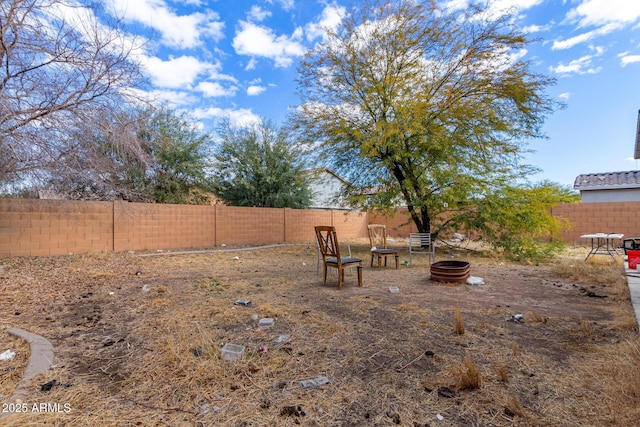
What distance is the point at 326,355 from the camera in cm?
244

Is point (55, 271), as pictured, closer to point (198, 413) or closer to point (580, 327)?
point (198, 413)

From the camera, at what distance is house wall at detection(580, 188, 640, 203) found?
14070mm

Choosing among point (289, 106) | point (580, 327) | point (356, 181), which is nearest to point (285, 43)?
point (289, 106)

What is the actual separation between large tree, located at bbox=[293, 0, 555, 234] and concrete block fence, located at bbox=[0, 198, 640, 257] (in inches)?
79.0

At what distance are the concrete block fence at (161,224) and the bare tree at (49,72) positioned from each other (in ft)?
8.77

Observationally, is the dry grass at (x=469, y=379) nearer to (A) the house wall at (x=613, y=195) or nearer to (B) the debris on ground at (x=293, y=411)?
(B) the debris on ground at (x=293, y=411)

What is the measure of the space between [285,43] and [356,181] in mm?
4740

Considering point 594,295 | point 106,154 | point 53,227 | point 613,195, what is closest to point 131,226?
point 53,227

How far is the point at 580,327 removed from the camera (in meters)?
2.95

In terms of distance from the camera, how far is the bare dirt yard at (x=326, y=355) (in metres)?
1.72

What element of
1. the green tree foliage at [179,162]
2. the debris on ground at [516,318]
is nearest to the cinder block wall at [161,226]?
the green tree foliage at [179,162]

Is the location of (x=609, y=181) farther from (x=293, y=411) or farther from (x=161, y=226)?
(x=161, y=226)

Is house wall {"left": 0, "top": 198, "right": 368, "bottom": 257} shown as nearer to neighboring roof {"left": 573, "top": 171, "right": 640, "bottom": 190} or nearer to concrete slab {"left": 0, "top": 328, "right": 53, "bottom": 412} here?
concrete slab {"left": 0, "top": 328, "right": 53, "bottom": 412}

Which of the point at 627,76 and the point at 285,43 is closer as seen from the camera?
the point at 627,76
